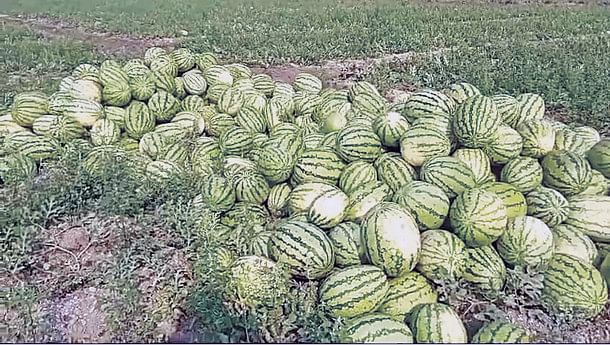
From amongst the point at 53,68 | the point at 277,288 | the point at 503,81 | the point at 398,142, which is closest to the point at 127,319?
the point at 277,288

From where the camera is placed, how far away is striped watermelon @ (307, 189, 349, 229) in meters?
3.36

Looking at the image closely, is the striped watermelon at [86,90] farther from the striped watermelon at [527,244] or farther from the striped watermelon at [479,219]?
the striped watermelon at [527,244]

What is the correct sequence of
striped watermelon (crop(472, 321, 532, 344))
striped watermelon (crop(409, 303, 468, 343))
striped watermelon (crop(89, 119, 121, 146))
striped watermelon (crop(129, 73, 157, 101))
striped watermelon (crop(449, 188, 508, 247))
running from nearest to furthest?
1. striped watermelon (crop(472, 321, 532, 344))
2. striped watermelon (crop(409, 303, 468, 343))
3. striped watermelon (crop(449, 188, 508, 247))
4. striped watermelon (crop(89, 119, 121, 146))
5. striped watermelon (crop(129, 73, 157, 101))

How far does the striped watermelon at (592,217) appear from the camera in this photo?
3406 millimetres

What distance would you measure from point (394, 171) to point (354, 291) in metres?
1.06

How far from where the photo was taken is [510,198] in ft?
11.0

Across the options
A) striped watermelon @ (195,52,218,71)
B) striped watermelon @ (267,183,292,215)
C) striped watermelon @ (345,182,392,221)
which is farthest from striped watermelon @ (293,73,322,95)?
striped watermelon @ (345,182,392,221)

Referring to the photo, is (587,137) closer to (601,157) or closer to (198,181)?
(601,157)

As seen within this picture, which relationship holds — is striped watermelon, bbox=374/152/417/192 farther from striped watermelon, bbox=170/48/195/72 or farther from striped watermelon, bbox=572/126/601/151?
striped watermelon, bbox=170/48/195/72

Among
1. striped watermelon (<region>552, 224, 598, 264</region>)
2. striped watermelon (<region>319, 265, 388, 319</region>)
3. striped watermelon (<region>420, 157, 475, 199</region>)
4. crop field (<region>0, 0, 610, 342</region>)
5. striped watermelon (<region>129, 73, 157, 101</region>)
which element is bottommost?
crop field (<region>0, 0, 610, 342</region>)

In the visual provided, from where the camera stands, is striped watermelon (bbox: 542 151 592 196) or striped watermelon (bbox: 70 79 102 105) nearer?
striped watermelon (bbox: 542 151 592 196)

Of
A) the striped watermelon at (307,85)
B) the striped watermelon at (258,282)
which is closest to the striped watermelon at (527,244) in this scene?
the striped watermelon at (258,282)

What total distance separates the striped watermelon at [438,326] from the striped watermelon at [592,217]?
1280mm

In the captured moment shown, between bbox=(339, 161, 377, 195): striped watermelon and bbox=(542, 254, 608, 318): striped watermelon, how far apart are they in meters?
1.21
